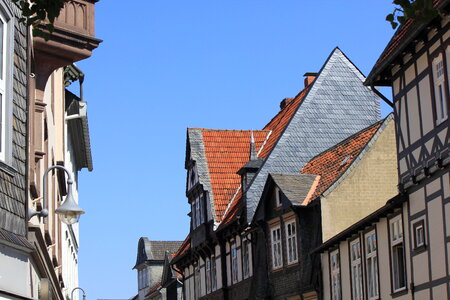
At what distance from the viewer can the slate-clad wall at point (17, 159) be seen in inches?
509

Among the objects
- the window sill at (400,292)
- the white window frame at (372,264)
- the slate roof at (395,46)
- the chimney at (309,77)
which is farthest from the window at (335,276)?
the chimney at (309,77)

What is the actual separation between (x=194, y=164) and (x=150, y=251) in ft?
112

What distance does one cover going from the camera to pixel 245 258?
130ft

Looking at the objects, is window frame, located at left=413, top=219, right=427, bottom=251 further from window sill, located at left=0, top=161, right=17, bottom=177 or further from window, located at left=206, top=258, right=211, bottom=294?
window, located at left=206, top=258, right=211, bottom=294

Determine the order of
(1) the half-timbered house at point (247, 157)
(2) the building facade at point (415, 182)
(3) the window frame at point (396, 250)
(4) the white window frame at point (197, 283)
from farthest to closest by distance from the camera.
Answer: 1. (4) the white window frame at point (197, 283)
2. (1) the half-timbered house at point (247, 157)
3. (3) the window frame at point (396, 250)
4. (2) the building facade at point (415, 182)

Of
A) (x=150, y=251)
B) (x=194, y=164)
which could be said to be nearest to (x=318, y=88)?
(x=194, y=164)

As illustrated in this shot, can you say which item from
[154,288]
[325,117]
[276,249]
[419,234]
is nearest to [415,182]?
[419,234]

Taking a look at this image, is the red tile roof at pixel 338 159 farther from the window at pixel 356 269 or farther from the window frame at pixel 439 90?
the window frame at pixel 439 90

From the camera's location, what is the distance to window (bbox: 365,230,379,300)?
1048 inches

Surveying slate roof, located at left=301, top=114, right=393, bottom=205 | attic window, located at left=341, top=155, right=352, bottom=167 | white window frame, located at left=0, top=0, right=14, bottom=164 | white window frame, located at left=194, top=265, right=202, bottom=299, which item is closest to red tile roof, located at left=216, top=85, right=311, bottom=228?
slate roof, located at left=301, top=114, right=393, bottom=205

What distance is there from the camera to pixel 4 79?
13.3 metres

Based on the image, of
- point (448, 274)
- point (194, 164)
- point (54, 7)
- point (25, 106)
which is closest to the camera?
point (54, 7)

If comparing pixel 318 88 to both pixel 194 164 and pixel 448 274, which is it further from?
pixel 448 274

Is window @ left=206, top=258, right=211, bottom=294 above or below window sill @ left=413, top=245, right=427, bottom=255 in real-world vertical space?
above
